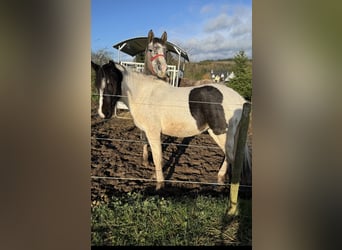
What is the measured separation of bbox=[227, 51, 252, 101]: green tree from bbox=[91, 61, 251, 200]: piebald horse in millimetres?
41

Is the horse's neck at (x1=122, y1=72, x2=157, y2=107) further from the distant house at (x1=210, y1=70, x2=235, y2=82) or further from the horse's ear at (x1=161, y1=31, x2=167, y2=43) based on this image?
the distant house at (x1=210, y1=70, x2=235, y2=82)

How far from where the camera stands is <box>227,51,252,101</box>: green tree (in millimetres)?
2734

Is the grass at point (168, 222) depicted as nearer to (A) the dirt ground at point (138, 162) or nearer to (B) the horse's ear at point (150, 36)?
(A) the dirt ground at point (138, 162)

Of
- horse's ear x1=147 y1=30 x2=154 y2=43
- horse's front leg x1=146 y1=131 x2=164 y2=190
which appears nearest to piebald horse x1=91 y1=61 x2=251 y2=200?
horse's front leg x1=146 y1=131 x2=164 y2=190

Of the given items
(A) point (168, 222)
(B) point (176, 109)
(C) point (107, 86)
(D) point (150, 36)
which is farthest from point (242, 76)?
(A) point (168, 222)

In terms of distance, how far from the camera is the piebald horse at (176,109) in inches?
110

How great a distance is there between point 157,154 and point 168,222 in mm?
484

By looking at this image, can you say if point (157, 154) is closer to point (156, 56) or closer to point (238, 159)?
point (238, 159)

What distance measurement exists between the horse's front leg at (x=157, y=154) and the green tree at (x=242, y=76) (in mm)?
644

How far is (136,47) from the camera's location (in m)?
2.74
